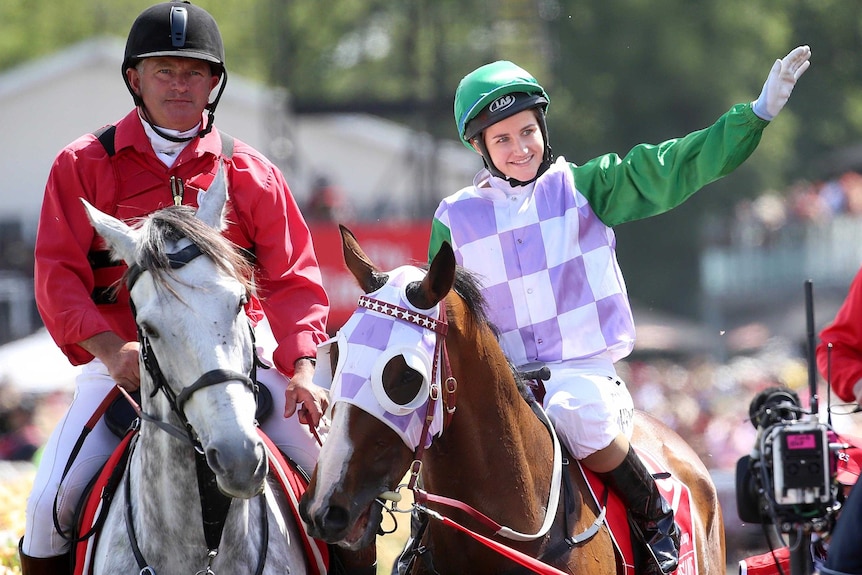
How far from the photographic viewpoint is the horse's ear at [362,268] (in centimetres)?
428

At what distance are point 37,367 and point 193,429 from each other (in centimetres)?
1612

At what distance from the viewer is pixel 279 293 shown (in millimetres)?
4883

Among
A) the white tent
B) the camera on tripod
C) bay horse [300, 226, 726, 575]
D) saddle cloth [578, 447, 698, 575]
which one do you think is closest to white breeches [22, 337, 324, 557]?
bay horse [300, 226, 726, 575]

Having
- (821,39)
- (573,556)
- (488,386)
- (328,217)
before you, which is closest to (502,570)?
(573,556)

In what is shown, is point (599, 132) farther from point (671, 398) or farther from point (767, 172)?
point (671, 398)

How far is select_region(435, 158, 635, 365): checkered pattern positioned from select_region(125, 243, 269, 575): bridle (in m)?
1.17

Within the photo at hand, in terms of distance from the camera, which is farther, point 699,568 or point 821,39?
point 821,39

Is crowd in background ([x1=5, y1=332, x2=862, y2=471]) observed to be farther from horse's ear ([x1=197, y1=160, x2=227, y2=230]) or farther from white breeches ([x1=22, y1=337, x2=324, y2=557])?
horse's ear ([x1=197, y1=160, x2=227, y2=230])

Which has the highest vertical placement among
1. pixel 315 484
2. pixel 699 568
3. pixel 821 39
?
pixel 821 39

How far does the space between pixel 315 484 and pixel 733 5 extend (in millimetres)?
39146

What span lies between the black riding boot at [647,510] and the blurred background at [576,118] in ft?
53.2

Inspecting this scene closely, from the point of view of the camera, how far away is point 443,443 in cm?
432

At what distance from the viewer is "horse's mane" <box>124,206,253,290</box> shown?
13.1 ft

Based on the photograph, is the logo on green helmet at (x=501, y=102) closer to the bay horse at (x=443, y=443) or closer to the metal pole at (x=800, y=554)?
the bay horse at (x=443, y=443)
